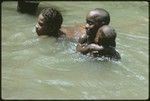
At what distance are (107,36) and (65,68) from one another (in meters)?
0.76

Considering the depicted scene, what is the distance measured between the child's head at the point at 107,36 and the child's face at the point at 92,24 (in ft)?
0.68

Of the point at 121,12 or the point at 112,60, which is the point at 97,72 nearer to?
the point at 112,60

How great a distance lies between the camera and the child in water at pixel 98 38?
5802 millimetres

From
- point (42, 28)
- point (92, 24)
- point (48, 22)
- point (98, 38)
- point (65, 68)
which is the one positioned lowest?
point (65, 68)

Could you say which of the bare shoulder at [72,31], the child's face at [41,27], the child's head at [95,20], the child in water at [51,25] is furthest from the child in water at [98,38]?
the child's face at [41,27]

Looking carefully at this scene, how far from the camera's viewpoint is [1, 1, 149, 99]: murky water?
4891 millimetres

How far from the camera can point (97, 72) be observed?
5.61m

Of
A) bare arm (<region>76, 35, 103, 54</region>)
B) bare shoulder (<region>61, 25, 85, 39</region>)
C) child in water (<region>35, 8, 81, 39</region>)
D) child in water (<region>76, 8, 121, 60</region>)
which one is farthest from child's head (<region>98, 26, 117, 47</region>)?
child in water (<region>35, 8, 81, 39</region>)

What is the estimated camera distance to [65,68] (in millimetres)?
5672

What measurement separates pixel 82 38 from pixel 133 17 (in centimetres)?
311

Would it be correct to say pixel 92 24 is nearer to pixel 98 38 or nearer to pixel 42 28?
pixel 98 38

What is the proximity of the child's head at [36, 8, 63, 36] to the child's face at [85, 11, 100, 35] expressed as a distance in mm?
923

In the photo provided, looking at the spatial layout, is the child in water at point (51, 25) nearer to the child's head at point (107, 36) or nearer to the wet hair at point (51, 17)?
the wet hair at point (51, 17)

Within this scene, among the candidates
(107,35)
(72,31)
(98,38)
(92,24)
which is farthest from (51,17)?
(107,35)
